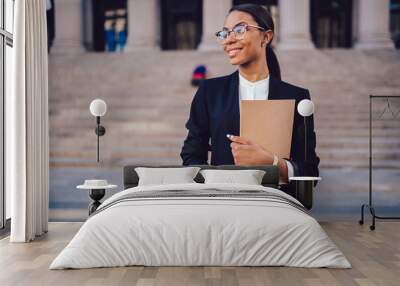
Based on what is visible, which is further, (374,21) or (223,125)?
(374,21)

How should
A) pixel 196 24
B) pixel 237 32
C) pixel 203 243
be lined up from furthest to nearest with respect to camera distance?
1. pixel 196 24
2. pixel 237 32
3. pixel 203 243

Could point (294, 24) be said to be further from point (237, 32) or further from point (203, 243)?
point (203, 243)

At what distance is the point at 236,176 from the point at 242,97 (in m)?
1.43

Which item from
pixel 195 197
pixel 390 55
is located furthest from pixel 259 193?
pixel 390 55

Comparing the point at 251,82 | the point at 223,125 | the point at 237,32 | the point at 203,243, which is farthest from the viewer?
the point at 237,32

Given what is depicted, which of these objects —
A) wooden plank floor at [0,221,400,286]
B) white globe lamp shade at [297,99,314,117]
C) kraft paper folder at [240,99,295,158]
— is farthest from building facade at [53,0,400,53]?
wooden plank floor at [0,221,400,286]

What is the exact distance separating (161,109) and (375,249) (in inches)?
151

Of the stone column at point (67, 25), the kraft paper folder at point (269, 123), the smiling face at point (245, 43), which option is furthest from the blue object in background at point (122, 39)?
the kraft paper folder at point (269, 123)

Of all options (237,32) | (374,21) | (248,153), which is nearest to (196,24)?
(237,32)

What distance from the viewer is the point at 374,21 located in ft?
25.8

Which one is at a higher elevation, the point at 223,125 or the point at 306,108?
the point at 306,108

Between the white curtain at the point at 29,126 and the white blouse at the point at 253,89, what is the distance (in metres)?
2.67

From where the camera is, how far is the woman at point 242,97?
7.47 meters

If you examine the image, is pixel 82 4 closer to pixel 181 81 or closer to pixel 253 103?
pixel 181 81
